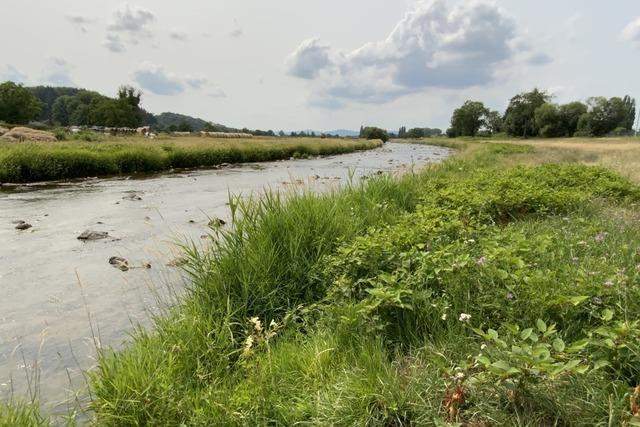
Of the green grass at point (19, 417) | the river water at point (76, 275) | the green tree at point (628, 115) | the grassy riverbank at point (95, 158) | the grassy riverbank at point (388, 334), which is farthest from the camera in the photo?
the green tree at point (628, 115)

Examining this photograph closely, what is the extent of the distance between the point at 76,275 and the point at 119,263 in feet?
3.63

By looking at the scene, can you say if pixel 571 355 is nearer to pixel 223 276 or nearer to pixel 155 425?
pixel 155 425

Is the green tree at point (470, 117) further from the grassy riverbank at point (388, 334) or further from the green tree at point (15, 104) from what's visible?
the grassy riverbank at point (388, 334)

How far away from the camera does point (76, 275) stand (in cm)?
762

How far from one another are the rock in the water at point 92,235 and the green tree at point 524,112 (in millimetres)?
125678

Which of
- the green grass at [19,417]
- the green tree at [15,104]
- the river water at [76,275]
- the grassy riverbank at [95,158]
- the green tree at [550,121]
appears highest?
the green tree at [15,104]

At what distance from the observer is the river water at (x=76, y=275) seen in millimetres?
5145

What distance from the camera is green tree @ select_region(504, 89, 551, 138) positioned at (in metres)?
120

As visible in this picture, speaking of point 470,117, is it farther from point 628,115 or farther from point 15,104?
point 15,104

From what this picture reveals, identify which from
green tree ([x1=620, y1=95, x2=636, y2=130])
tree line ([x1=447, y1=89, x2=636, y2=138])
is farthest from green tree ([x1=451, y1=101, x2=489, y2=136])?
green tree ([x1=620, y1=95, x2=636, y2=130])

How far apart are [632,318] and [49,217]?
14.8 metres

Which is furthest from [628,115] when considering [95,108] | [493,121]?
[95,108]

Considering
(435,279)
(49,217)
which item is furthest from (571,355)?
(49,217)

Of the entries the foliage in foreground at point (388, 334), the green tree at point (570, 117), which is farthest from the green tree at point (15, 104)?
the green tree at point (570, 117)
